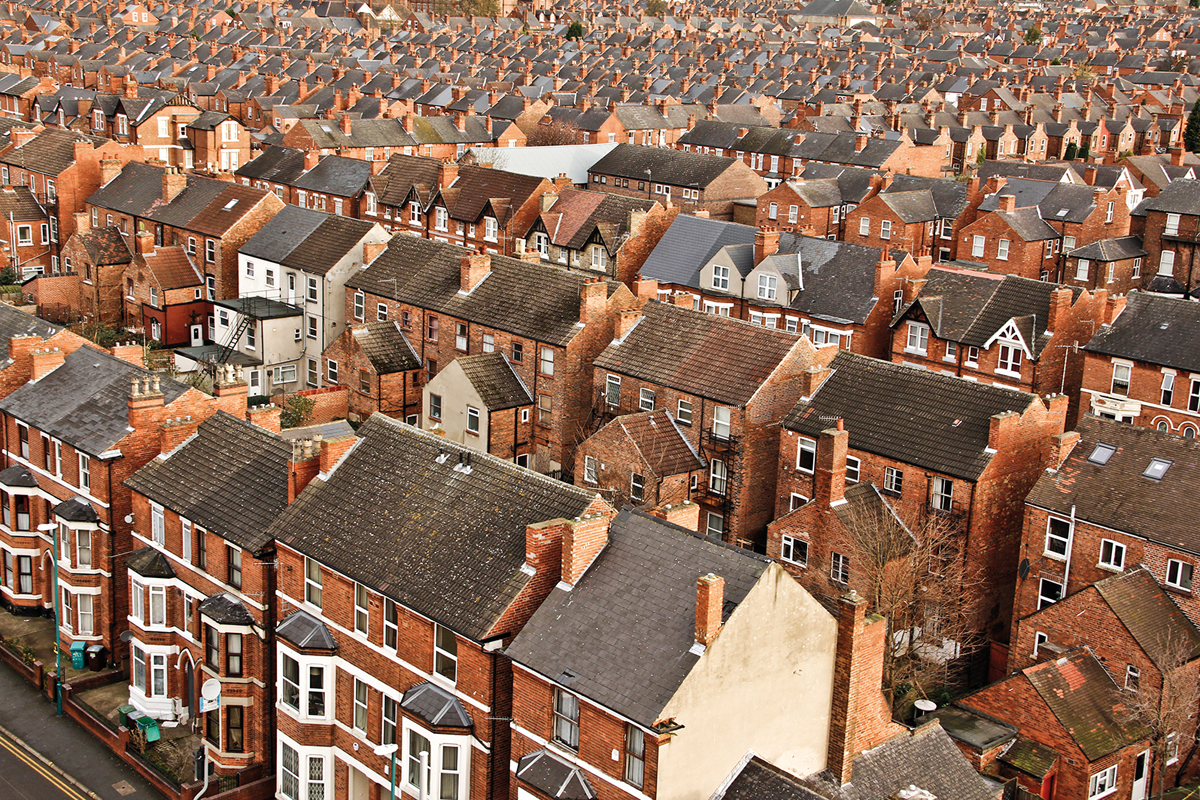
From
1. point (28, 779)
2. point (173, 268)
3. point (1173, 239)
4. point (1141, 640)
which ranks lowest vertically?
point (28, 779)

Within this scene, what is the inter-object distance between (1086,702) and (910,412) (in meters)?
12.4

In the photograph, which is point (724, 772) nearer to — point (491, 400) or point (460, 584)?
point (460, 584)

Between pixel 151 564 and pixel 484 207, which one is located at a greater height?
pixel 484 207

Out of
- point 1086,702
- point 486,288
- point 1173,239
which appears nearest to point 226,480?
point 486,288

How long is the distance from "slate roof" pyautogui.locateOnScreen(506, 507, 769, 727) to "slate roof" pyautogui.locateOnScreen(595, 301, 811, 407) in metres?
20.1

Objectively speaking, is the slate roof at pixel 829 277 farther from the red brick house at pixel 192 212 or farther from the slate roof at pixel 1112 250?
the red brick house at pixel 192 212

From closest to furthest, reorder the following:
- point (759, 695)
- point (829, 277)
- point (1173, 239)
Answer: point (759, 695) < point (829, 277) < point (1173, 239)

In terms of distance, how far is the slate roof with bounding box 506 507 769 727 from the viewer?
26.1 meters

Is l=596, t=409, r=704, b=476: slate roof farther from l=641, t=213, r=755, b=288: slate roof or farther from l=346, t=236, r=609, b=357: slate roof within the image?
l=641, t=213, r=755, b=288: slate roof

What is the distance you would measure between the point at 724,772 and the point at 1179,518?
1971 centimetres

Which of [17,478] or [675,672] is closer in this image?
[675,672]

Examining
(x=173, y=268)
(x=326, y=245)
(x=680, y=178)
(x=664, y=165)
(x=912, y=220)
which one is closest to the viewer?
(x=326, y=245)

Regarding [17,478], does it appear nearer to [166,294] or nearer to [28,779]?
[28,779]

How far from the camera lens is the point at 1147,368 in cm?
5538
